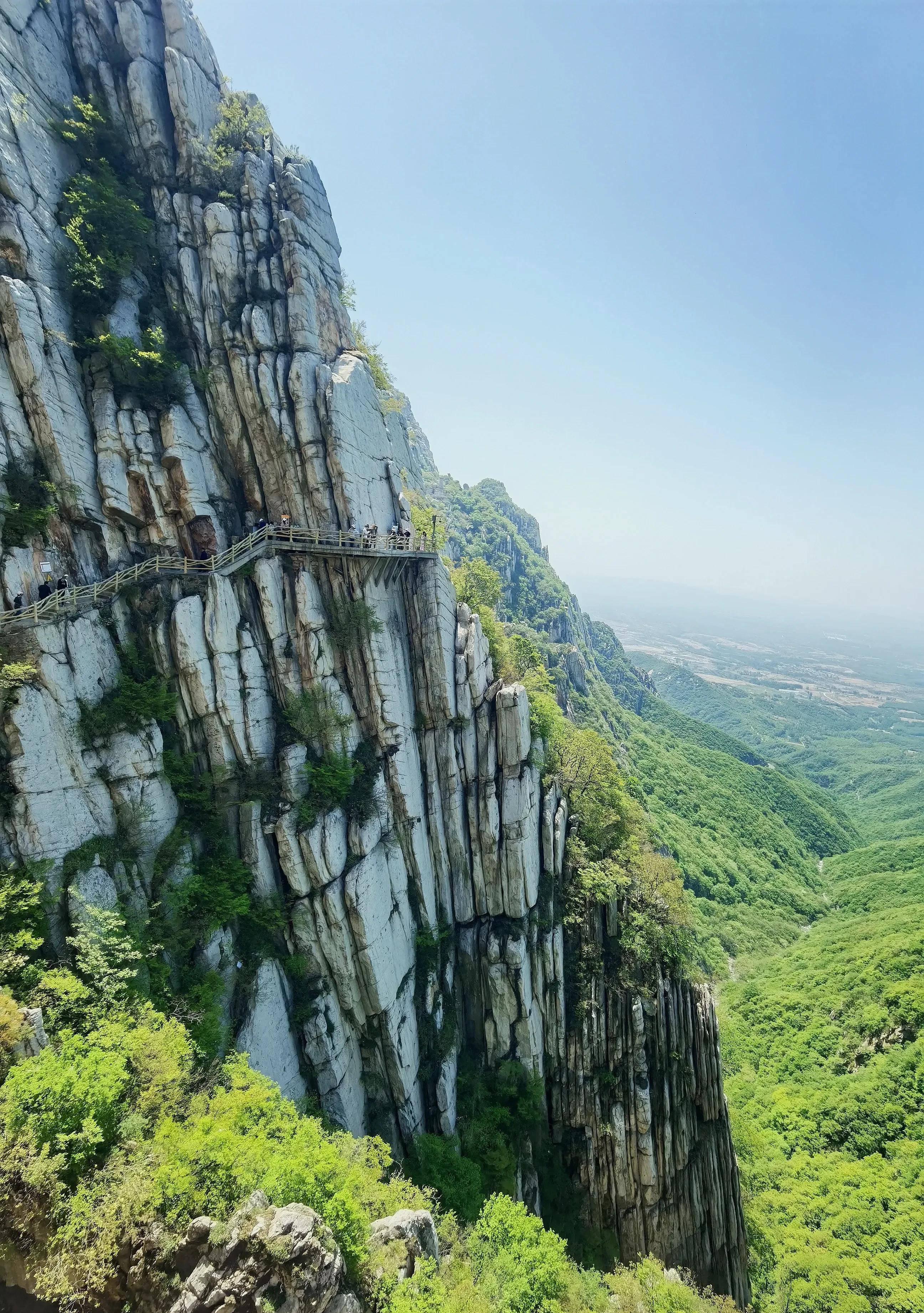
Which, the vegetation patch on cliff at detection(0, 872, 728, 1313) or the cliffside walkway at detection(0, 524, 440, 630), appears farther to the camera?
the cliffside walkway at detection(0, 524, 440, 630)

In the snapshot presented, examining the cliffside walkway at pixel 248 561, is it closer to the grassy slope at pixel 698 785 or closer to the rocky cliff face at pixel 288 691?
the rocky cliff face at pixel 288 691

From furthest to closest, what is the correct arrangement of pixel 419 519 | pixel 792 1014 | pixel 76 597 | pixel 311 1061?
→ pixel 792 1014, pixel 419 519, pixel 311 1061, pixel 76 597

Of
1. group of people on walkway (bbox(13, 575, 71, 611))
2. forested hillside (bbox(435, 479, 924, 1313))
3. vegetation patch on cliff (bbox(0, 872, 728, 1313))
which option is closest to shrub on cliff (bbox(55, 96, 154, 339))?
group of people on walkway (bbox(13, 575, 71, 611))

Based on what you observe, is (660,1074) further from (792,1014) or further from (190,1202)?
(792,1014)

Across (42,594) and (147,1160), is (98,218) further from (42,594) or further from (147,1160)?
(147,1160)

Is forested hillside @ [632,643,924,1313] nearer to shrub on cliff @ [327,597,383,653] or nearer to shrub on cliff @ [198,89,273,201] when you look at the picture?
shrub on cliff @ [327,597,383,653]

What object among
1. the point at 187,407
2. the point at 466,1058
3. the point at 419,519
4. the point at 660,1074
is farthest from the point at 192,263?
the point at 660,1074
